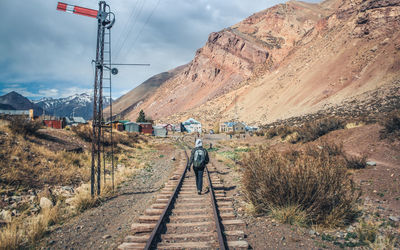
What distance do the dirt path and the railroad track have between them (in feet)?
1.51

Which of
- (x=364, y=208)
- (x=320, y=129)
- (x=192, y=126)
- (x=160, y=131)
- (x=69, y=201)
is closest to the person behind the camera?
(x=364, y=208)

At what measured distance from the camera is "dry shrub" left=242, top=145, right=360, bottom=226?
4895 mm

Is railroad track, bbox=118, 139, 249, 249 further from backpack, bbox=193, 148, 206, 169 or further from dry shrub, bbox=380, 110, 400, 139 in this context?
dry shrub, bbox=380, 110, 400, 139

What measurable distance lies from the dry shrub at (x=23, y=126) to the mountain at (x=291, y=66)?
136 ft

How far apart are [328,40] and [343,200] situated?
7599 centimetres

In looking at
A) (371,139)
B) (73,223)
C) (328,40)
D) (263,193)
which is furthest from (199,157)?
(328,40)

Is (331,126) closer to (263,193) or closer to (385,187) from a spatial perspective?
(385,187)

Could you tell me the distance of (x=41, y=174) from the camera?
8.72 metres

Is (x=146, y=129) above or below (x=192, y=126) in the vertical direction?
below

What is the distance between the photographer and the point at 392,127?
10758 mm

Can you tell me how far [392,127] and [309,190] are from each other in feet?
29.3

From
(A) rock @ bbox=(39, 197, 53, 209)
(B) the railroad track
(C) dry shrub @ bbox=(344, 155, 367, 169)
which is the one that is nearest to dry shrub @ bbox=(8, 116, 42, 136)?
(A) rock @ bbox=(39, 197, 53, 209)

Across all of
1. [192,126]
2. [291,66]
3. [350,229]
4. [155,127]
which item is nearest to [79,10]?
[350,229]

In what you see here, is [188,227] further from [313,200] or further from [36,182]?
[36,182]
